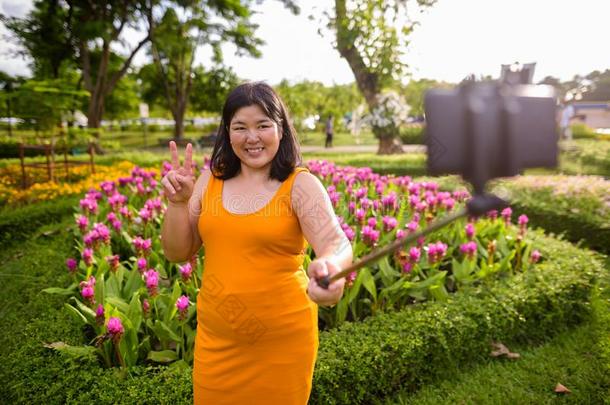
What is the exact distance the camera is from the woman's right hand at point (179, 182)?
1538 mm

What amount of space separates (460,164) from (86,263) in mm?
3177

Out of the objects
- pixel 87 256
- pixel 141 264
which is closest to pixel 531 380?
pixel 141 264

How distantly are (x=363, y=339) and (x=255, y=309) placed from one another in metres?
1.42

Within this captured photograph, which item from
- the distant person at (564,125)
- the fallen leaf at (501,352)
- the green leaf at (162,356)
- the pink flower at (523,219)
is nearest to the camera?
the distant person at (564,125)

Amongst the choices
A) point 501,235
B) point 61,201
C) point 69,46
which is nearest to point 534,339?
point 501,235

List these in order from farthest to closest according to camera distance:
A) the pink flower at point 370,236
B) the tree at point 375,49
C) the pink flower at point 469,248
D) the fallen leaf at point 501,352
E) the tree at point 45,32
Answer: the tree at point 45,32, the tree at point 375,49, the pink flower at point 469,248, the pink flower at point 370,236, the fallen leaf at point 501,352

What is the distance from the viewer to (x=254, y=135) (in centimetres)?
153

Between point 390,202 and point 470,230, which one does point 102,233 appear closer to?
point 390,202

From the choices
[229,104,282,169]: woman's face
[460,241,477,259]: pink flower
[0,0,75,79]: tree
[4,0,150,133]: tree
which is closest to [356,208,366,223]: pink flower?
[460,241,477,259]: pink flower

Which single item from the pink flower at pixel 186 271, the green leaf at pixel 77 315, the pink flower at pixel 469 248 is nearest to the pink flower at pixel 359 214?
the pink flower at pixel 469 248

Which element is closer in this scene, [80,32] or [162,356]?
[162,356]

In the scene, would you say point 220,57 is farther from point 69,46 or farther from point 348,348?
point 348,348

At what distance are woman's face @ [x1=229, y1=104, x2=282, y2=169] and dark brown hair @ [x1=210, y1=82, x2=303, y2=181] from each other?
0.07 feet

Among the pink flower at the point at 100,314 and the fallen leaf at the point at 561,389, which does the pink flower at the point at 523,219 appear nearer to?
the fallen leaf at the point at 561,389
